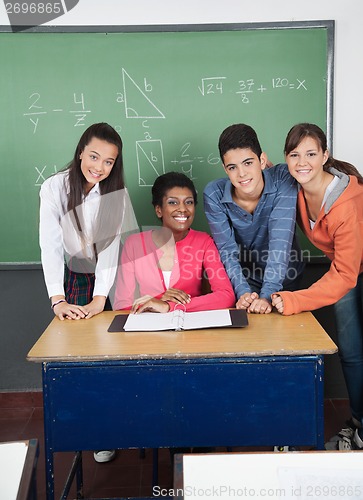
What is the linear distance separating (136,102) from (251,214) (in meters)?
0.97

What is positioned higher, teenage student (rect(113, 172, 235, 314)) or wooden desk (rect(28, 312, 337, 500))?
teenage student (rect(113, 172, 235, 314))

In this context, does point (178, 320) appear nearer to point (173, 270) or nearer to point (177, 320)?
point (177, 320)

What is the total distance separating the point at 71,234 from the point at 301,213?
3.30ft

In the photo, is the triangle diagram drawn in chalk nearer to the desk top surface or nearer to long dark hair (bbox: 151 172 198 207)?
long dark hair (bbox: 151 172 198 207)

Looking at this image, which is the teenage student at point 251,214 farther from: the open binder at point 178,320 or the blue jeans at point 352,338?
the blue jeans at point 352,338

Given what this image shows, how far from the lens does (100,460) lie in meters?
2.58

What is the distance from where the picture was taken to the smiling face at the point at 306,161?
7.04 feet

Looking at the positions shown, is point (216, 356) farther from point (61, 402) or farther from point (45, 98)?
point (45, 98)

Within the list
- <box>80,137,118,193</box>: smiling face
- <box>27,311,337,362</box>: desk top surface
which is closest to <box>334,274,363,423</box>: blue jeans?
<box>27,311,337,362</box>: desk top surface

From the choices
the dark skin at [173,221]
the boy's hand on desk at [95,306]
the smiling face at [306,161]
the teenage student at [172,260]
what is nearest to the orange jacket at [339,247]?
the smiling face at [306,161]

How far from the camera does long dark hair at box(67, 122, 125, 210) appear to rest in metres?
2.31

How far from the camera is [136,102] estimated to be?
2846 millimetres

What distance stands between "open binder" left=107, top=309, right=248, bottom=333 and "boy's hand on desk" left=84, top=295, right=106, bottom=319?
0.12 metres

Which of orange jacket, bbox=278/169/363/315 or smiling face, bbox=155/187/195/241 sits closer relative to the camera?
orange jacket, bbox=278/169/363/315
